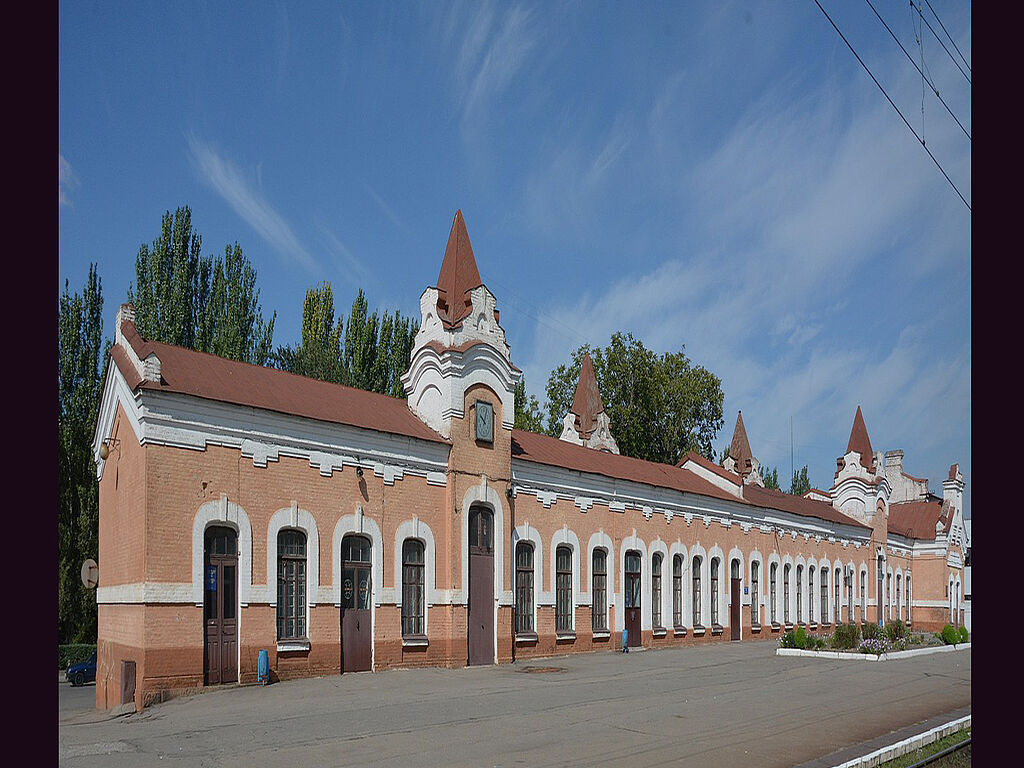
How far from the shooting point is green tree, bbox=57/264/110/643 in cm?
3541

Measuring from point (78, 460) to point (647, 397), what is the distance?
3163 centimetres

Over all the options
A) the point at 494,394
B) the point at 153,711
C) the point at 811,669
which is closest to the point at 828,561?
the point at 811,669

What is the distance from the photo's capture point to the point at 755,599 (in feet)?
127

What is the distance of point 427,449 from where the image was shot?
2366 centimetres

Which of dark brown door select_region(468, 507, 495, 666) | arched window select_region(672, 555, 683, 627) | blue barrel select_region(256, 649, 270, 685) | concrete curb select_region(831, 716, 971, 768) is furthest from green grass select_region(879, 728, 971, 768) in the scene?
arched window select_region(672, 555, 683, 627)

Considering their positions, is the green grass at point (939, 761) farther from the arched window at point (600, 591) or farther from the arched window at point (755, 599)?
the arched window at point (755, 599)

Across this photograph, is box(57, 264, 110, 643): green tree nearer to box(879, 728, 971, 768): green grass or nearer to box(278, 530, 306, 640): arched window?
box(278, 530, 306, 640): arched window

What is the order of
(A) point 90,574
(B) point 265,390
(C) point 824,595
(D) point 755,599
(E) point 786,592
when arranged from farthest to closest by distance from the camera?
(C) point 824,595
(E) point 786,592
(D) point 755,599
(B) point 265,390
(A) point 90,574

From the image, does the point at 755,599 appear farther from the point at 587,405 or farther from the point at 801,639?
the point at 587,405

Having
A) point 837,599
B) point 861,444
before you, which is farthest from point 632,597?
point 861,444

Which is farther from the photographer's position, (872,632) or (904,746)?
(872,632)

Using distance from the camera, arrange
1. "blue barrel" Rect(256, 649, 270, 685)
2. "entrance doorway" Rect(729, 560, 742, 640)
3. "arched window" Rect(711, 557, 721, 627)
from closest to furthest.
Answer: "blue barrel" Rect(256, 649, 270, 685), "arched window" Rect(711, 557, 721, 627), "entrance doorway" Rect(729, 560, 742, 640)

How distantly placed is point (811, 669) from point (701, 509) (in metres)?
12.1

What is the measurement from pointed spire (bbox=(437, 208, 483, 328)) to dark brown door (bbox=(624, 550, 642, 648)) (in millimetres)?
10768
